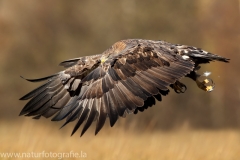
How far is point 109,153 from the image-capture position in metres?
9.74

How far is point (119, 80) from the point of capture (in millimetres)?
7473

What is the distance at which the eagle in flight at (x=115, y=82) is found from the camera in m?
7.26

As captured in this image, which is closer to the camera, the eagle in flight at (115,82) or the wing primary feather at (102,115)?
the wing primary feather at (102,115)

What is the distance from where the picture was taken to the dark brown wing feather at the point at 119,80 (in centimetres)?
724

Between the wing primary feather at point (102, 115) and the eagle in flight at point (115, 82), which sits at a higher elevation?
the eagle in flight at point (115, 82)

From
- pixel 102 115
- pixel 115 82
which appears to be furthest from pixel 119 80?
pixel 102 115

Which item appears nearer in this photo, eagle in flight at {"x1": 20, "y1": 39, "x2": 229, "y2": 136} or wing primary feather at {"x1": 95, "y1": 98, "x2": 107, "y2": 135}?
wing primary feather at {"x1": 95, "y1": 98, "x2": 107, "y2": 135}

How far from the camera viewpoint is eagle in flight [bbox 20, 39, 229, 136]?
7258 mm

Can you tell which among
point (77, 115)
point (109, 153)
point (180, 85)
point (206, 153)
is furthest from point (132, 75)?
point (206, 153)

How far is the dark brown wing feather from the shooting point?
7.24 metres

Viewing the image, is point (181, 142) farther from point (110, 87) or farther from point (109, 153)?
point (110, 87)

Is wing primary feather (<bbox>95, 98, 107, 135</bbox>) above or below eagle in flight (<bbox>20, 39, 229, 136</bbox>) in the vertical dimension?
below

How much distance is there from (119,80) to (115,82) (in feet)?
0.18

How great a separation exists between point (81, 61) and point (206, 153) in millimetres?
3398
